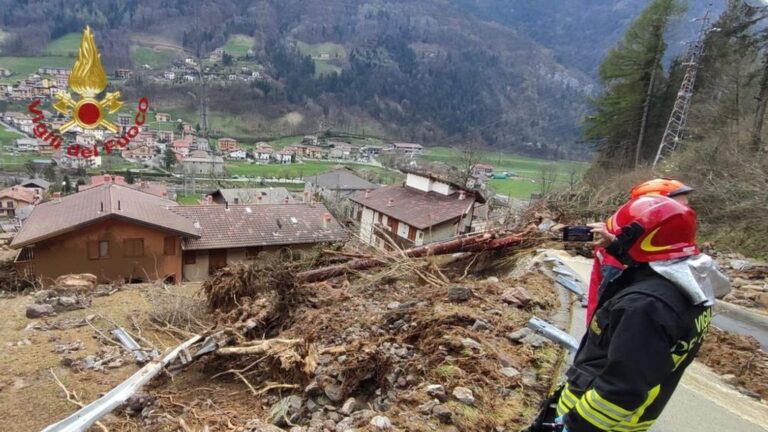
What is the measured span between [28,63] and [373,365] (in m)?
122

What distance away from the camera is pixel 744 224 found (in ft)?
35.5

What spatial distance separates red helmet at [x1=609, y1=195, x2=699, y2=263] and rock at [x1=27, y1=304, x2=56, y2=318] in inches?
458

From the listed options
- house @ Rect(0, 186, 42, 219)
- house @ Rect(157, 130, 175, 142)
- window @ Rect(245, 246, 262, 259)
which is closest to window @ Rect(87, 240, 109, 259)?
window @ Rect(245, 246, 262, 259)

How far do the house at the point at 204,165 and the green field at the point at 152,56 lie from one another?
189 ft

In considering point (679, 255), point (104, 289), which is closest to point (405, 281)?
point (679, 255)

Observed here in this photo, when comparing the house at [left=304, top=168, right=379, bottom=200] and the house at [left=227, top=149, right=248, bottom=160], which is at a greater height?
the house at [left=304, top=168, right=379, bottom=200]

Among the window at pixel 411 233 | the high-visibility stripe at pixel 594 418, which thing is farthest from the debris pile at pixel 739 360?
the window at pixel 411 233

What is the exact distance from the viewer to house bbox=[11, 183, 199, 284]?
16.8 m

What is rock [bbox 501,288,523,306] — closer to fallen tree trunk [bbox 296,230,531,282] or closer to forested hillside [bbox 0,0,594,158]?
fallen tree trunk [bbox 296,230,531,282]

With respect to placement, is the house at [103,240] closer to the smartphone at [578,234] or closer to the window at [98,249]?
the window at [98,249]

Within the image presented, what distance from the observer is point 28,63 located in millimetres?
89938

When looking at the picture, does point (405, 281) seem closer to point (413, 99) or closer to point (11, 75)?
point (11, 75)

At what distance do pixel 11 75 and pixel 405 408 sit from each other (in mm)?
112091

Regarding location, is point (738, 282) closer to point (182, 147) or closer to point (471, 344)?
point (471, 344)
